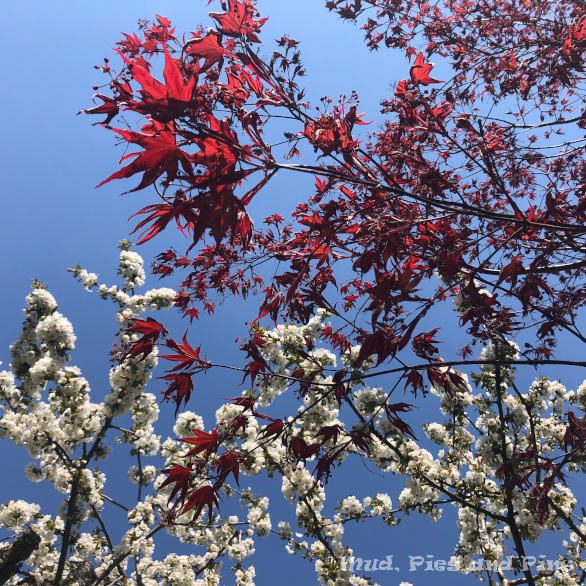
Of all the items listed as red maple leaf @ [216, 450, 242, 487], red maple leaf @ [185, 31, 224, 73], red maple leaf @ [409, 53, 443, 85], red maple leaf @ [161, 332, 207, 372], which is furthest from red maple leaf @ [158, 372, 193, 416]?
red maple leaf @ [409, 53, 443, 85]

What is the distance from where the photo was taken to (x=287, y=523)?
7.45 metres

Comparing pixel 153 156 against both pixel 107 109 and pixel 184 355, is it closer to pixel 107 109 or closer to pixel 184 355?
pixel 107 109

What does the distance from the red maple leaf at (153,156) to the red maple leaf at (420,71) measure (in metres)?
2.61

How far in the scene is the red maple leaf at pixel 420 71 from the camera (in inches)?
121

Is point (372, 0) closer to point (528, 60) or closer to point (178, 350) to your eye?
point (528, 60)

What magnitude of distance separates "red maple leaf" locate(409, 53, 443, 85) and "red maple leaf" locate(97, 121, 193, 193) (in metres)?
2.61

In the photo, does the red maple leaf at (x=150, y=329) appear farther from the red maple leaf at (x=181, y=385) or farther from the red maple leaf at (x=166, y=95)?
the red maple leaf at (x=166, y=95)

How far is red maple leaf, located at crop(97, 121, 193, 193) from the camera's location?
132 centimetres

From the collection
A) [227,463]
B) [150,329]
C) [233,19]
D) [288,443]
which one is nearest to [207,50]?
[233,19]

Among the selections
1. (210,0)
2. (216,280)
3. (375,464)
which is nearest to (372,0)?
(210,0)

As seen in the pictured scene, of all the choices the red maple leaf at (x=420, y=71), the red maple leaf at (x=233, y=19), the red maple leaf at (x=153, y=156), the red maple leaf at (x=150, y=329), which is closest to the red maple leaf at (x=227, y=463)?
the red maple leaf at (x=150, y=329)

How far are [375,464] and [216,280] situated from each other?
15.4 ft

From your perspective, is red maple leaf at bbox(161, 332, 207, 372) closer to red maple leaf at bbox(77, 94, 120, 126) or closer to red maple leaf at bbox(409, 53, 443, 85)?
red maple leaf at bbox(77, 94, 120, 126)

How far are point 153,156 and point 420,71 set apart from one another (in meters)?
2.81
